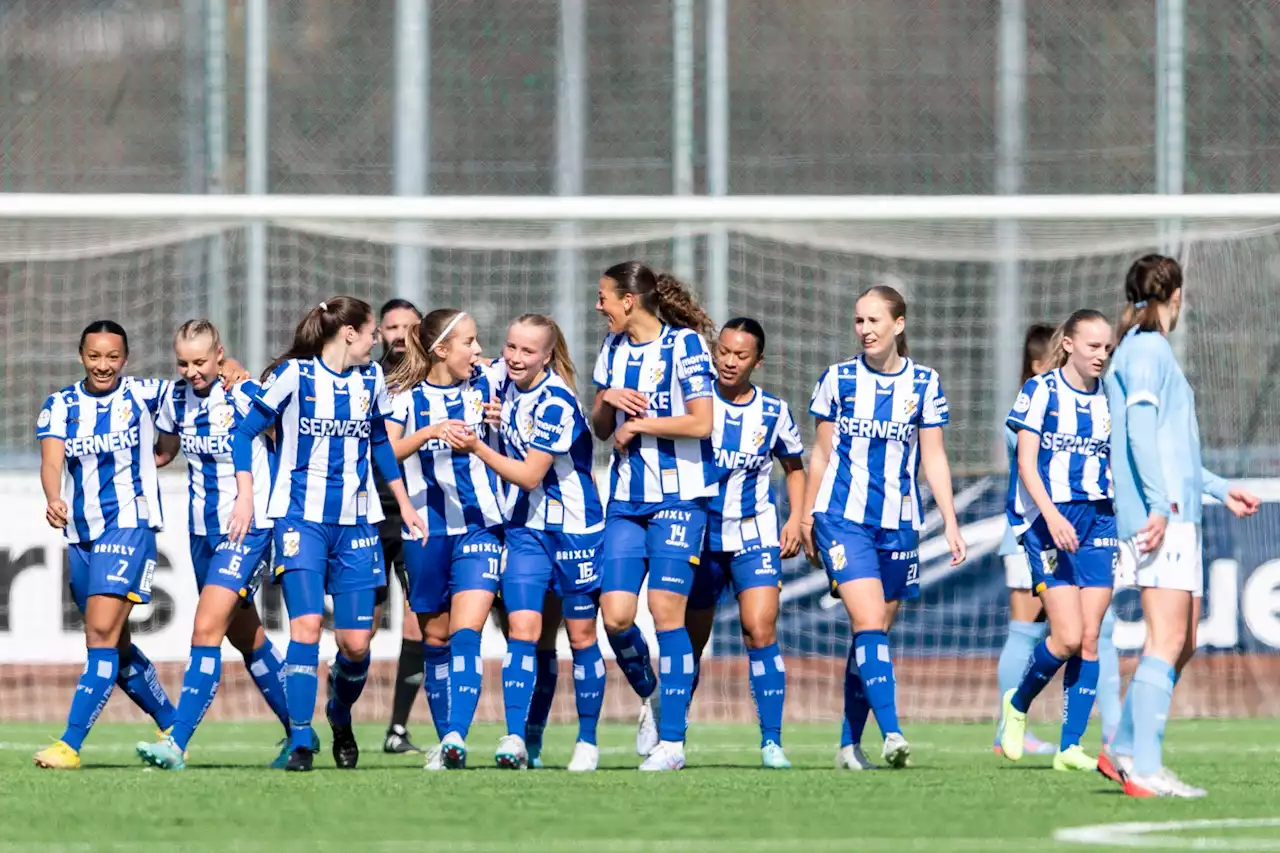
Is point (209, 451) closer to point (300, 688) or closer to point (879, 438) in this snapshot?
point (300, 688)

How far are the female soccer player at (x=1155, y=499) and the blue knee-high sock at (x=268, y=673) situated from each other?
343 cm

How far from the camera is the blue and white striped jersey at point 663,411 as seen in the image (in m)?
8.97

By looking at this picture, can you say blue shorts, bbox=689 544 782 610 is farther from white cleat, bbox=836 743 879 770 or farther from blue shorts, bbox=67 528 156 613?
blue shorts, bbox=67 528 156 613

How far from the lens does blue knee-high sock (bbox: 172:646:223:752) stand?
→ 897cm

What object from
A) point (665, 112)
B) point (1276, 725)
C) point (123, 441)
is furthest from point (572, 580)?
point (665, 112)

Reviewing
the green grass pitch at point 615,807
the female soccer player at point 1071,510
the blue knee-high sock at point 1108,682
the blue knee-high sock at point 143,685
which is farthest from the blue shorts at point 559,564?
the blue knee-high sock at point 1108,682

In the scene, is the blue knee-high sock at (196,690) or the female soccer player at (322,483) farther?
the blue knee-high sock at (196,690)

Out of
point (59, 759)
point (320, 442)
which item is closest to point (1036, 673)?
point (320, 442)

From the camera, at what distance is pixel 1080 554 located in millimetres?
9133

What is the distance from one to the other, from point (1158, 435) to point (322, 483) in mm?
3037

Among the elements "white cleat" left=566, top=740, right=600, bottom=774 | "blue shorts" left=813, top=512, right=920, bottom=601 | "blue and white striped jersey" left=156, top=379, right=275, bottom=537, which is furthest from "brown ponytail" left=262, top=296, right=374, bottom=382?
"blue shorts" left=813, top=512, right=920, bottom=601

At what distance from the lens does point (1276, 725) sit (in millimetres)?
11930

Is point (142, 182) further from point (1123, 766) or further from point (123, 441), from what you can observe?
point (1123, 766)

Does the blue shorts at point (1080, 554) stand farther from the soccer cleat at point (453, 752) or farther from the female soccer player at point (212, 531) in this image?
the female soccer player at point (212, 531)
